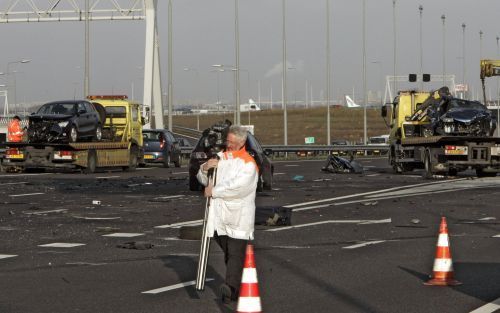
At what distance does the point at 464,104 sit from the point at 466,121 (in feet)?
5.26

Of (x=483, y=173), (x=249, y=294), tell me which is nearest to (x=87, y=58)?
(x=483, y=173)

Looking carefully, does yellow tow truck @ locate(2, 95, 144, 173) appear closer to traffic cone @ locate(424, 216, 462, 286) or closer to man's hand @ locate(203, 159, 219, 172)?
traffic cone @ locate(424, 216, 462, 286)

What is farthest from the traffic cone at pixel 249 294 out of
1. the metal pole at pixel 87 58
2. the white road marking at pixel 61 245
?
the metal pole at pixel 87 58

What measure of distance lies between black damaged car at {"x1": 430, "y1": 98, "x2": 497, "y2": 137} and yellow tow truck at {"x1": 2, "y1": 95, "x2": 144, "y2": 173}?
11053 millimetres

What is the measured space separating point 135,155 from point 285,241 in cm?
2805

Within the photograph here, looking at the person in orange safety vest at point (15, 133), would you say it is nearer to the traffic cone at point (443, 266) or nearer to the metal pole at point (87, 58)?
the metal pole at point (87, 58)

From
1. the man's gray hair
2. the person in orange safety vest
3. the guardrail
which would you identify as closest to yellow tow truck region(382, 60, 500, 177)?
the person in orange safety vest

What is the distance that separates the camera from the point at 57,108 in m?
40.2

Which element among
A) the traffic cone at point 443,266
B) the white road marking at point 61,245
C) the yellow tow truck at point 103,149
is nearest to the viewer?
the traffic cone at point 443,266

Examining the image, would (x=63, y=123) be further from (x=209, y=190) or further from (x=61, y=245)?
(x=209, y=190)

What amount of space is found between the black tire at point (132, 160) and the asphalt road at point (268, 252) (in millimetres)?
14009

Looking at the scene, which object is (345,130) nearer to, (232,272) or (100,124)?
(100,124)

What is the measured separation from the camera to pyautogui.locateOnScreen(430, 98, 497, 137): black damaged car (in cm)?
3931

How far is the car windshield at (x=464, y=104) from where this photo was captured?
40406 millimetres
